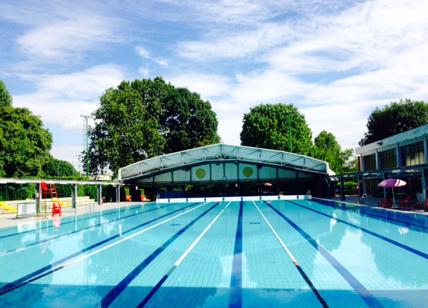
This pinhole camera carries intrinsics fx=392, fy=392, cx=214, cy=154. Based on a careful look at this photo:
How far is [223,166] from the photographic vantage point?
3656 centimetres

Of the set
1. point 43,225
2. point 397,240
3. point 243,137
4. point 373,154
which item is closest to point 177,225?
point 43,225

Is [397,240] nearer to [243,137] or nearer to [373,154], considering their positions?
[373,154]

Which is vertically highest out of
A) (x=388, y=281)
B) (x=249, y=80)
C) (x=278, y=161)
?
(x=249, y=80)

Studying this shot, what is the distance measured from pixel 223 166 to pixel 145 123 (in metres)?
8.55

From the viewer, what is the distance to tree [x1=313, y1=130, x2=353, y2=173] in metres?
47.2

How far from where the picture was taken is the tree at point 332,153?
155 ft

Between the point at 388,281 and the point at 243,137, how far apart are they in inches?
1636

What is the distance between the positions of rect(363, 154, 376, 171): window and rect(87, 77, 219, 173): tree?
1726 centimetres

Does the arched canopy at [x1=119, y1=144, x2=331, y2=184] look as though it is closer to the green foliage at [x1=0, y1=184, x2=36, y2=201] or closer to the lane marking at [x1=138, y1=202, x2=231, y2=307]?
the green foliage at [x1=0, y1=184, x2=36, y2=201]

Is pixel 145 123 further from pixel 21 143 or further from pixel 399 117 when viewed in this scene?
pixel 399 117

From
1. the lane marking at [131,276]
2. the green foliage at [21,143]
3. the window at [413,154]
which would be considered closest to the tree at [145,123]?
the green foliage at [21,143]

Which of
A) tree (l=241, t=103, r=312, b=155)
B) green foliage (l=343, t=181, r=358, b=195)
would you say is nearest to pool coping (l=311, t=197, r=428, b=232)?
green foliage (l=343, t=181, r=358, b=195)

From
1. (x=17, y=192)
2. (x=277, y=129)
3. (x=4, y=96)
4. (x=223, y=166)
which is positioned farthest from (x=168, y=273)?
(x=277, y=129)

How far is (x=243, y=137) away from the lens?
4834 cm
